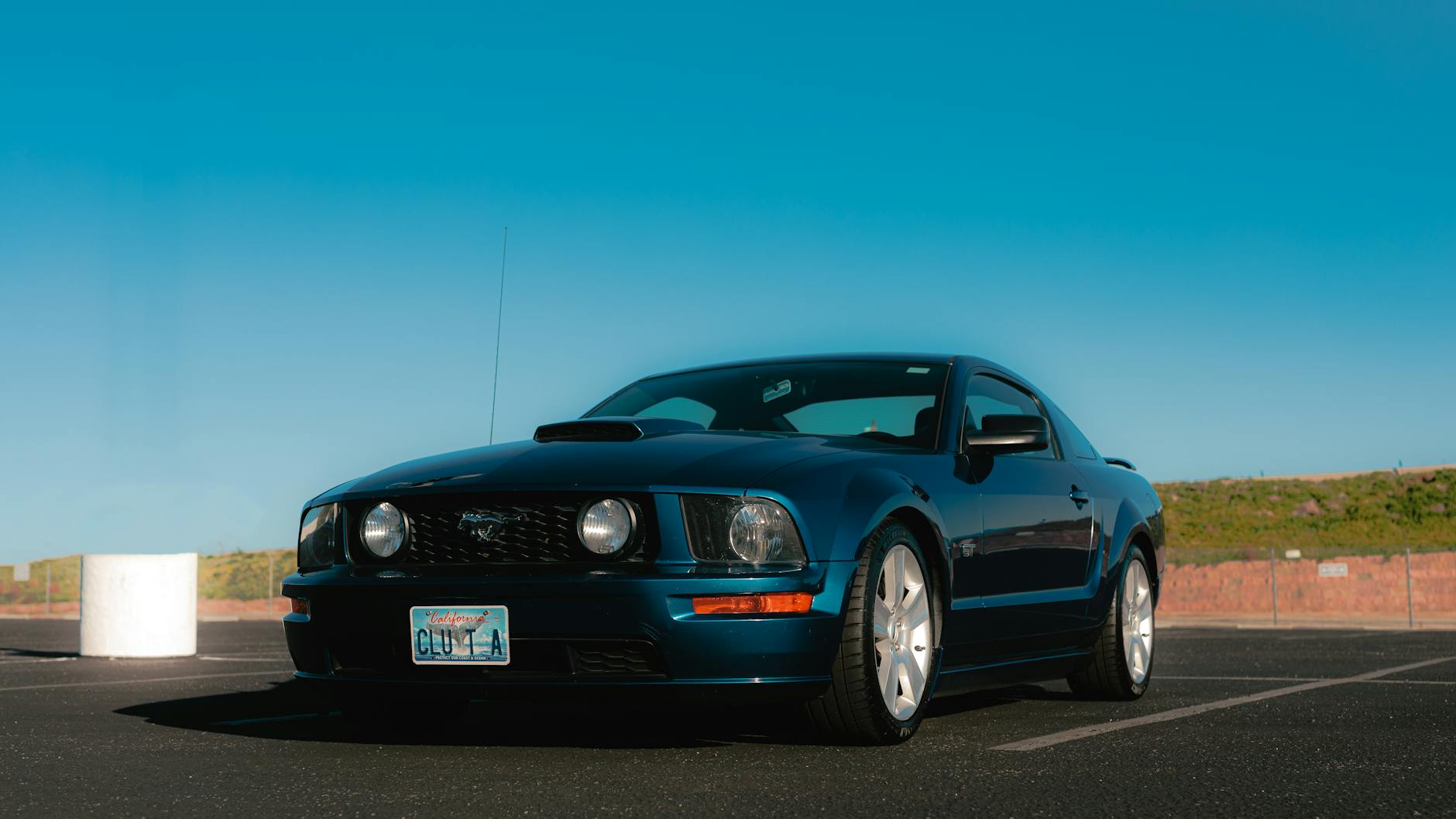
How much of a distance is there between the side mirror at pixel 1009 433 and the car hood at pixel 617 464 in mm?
563

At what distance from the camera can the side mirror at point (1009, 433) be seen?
6.00 meters

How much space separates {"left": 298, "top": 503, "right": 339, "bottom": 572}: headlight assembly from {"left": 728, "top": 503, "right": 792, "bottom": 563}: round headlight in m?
1.51

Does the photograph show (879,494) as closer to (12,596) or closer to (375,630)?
(375,630)

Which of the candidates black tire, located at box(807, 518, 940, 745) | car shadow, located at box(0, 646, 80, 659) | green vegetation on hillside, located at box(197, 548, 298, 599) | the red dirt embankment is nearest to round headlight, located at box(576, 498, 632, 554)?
black tire, located at box(807, 518, 940, 745)

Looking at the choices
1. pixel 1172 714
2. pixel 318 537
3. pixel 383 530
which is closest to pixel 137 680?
pixel 318 537

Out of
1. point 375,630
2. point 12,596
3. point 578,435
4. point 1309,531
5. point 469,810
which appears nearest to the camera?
point 469,810

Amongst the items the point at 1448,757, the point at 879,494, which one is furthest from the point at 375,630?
the point at 1448,757

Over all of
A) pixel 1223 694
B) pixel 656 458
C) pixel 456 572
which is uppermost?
pixel 656 458

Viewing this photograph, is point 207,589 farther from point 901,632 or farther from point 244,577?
point 901,632

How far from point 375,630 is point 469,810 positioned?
131cm

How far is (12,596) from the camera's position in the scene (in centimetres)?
2900

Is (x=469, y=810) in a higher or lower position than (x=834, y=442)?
lower

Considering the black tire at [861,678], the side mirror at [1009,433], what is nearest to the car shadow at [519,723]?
the black tire at [861,678]

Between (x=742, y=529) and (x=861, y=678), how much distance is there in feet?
2.08
